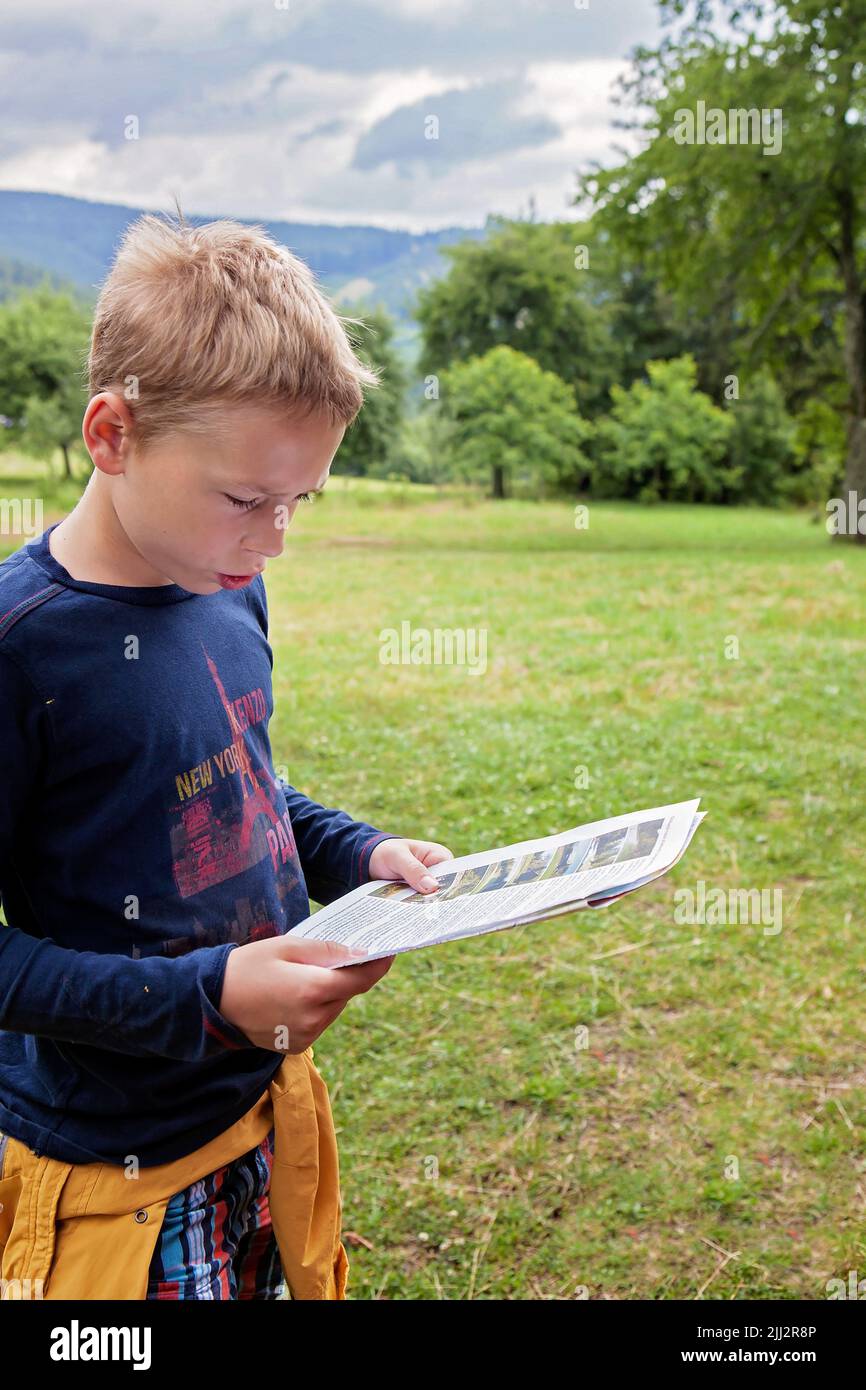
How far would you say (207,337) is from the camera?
48.3 inches

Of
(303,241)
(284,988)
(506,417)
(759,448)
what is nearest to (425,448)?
(506,417)

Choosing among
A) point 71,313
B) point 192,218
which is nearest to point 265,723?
point 192,218

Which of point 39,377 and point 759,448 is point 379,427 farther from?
point 759,448

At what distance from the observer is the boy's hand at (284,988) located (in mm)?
1206

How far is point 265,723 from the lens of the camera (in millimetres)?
1543

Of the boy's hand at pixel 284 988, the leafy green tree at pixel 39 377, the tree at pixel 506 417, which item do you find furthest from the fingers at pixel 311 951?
the tree at pixel 506 417

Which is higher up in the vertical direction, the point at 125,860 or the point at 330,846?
the point at 125,860

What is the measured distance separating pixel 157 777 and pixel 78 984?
0.24 metres

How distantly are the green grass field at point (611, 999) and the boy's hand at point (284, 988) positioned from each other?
4.51ft

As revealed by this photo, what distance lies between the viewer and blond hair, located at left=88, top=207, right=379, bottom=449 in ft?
4.00

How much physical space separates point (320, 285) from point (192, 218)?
18 centimetres
